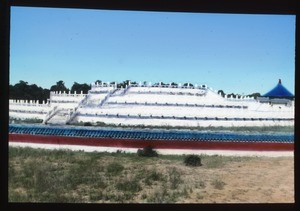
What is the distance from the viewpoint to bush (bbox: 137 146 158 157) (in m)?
3.97

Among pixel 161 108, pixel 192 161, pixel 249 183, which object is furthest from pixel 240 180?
pixel 161 108

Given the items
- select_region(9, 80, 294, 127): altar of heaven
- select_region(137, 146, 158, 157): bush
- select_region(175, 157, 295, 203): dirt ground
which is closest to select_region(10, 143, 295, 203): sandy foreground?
select_region(175, 157, 295, 203): dirt ground

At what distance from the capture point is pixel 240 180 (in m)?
3.62

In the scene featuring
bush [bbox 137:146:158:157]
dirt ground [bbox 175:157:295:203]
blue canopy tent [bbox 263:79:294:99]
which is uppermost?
blue canopy tent [bbox 263:79:294:99]

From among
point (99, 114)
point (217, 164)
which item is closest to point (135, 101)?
point (99, 114)

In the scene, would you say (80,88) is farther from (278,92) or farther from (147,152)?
(278,92)

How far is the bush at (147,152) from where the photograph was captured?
3.97 m

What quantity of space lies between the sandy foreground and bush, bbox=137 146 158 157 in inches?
6.1

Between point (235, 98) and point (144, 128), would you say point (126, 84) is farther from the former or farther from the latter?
point (235, 98)

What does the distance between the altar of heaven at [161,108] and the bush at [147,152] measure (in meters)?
0.39

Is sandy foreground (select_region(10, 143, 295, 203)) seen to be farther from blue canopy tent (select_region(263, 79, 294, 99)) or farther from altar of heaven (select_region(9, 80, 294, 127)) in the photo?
blue canopy tent (select_region(263, 79, 294, 99))

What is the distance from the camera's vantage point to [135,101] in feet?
16.4

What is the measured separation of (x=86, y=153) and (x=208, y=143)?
1.26m

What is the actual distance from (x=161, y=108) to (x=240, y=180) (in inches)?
60.9
